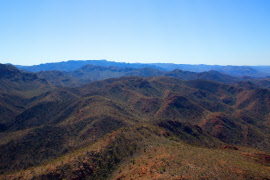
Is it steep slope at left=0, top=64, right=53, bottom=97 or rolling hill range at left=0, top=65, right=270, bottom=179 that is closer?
rolling hill range at left=0, top=65, right=270, bottom=179

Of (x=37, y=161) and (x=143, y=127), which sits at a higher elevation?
(x=143, y=127)

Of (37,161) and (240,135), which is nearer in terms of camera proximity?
(37,161)

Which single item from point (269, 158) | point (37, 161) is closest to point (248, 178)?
point (269, 158)

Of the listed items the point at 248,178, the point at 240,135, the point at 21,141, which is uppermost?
the point at 248,178

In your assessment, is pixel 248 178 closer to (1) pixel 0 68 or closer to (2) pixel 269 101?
(2) pixel 269 101

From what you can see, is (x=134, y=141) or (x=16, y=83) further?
(x=16, y=83)

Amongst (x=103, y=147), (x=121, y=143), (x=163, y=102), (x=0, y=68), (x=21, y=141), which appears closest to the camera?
(x=103, y=147)

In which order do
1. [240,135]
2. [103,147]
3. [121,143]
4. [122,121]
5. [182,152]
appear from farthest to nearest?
1. [240,135]
2. [122,121]
3. [121,143]
4. [103,147]
5. [182,152]

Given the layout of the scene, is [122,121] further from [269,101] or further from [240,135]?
[269,101]

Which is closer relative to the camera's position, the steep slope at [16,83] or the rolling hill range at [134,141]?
the rolling hill range at [134,141]

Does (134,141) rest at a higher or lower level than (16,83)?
higher
